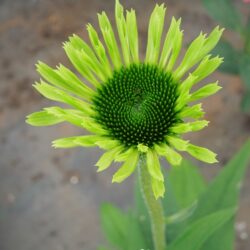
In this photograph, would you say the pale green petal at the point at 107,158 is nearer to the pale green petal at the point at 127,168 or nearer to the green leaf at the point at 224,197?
the pale green petal at the point at 127,168

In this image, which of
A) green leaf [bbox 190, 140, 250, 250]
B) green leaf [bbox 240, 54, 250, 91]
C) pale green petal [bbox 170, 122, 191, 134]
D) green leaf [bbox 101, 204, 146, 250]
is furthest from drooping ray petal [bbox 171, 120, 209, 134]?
green leaf [bbox 240, 54, 250, 91]

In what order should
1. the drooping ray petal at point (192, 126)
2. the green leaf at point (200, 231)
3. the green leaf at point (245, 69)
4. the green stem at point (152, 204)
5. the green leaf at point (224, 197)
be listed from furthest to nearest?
the green leaf at point (245, 69) → the green leaf at point (224, 197) → the green leaf at point (200, 231) → the green stem at point (152, 204) → the drooping ray petal at point (192, 126)

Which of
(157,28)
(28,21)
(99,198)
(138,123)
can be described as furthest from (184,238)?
(28,21)

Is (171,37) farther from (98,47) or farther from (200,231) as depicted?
(200,231)

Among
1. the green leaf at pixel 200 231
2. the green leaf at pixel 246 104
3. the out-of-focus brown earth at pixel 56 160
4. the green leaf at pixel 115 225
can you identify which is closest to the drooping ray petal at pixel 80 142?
the green leaf at pixel 200 231

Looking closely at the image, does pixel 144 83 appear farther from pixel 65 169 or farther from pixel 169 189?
pixel 65 169

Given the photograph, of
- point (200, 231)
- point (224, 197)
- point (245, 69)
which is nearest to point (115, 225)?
point (224, 197)

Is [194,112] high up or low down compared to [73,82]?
down
